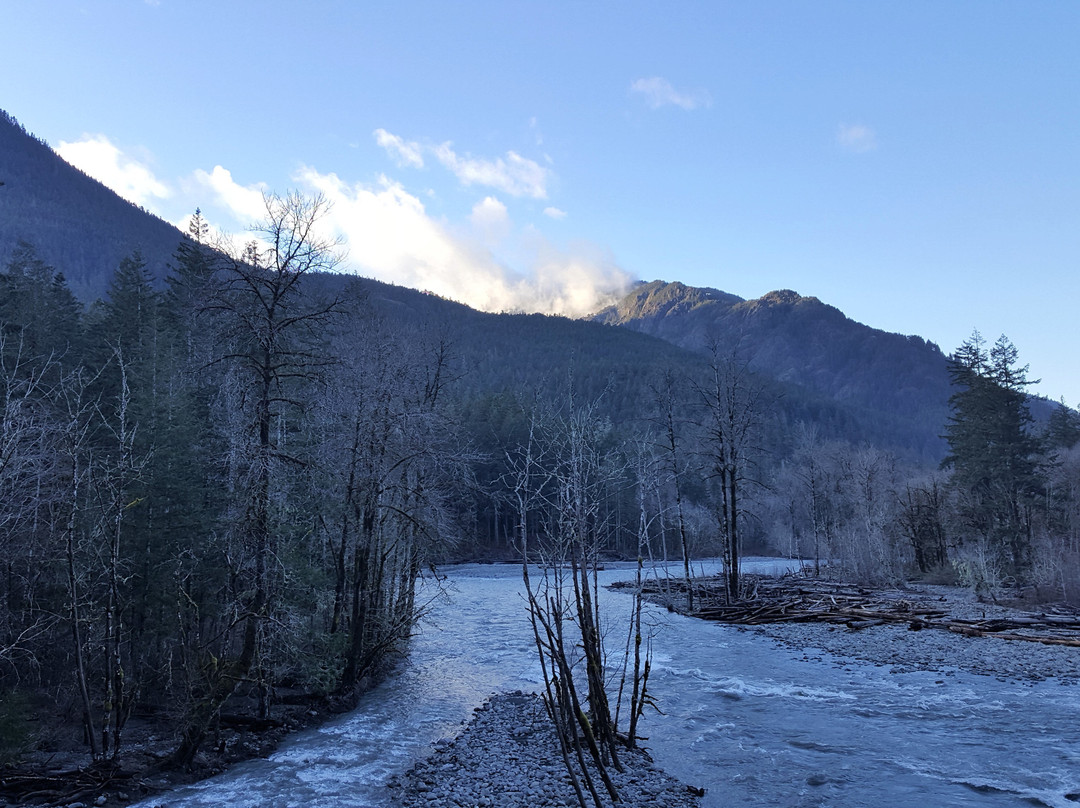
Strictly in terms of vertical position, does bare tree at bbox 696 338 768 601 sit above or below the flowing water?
above

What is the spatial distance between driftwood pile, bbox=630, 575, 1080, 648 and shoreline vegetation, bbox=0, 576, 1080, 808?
0.29 feet

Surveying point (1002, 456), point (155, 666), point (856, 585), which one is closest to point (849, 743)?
point (155, 666)

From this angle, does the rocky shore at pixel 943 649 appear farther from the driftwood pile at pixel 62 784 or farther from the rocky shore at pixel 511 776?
the driftwood pile at pixel 62 784

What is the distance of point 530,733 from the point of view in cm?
1245

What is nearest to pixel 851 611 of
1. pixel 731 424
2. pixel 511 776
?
pixel 731 424

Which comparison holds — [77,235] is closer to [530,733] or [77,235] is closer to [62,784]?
[62,784]

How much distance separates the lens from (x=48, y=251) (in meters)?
148

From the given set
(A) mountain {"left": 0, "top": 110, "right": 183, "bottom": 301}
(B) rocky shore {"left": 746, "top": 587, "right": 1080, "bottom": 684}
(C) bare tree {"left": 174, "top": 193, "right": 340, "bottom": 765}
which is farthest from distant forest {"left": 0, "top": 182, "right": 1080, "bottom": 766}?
(A) mountain {"left": 0, "top": 110, "right": 183, "bottom": 301}

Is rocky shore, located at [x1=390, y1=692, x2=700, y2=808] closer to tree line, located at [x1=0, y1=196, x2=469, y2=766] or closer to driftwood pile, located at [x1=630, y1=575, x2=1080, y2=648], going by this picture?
tree line, located at [x1=0, y1=196, x2=469, y2=766]

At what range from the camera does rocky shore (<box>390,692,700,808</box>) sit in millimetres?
8875

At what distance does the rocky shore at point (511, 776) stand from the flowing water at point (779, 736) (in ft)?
1.81

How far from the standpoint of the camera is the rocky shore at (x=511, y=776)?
888 centimetres

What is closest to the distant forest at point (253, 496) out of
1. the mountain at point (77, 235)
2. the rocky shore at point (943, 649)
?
the rocky shore at point (943, 649)

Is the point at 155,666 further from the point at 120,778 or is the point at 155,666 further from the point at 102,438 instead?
the point at 102,438
